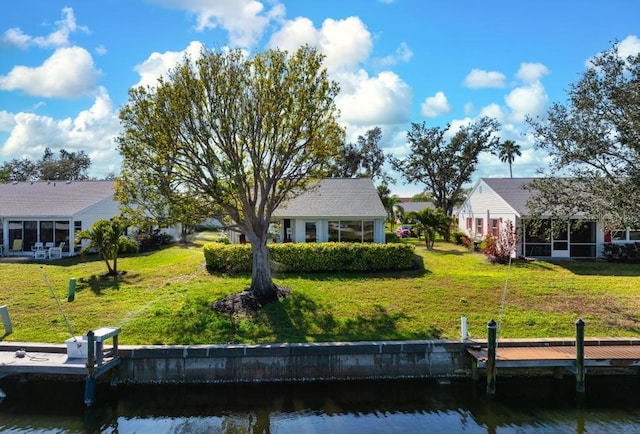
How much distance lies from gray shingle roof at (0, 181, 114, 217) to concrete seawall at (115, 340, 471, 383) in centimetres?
1724

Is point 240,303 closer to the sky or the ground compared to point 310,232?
closer to the ground

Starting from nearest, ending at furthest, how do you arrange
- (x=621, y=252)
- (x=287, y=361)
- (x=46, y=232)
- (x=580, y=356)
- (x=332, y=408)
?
(x=332, y=408) < (x=580, y=356) < (x=287, y=361) < (x=621, y=252) < (x=46, y=232)

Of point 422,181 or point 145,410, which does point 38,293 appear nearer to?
point 145,410

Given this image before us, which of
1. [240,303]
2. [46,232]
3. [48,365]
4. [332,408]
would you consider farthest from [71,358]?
[46,232]

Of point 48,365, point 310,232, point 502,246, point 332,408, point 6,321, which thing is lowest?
point 332,408

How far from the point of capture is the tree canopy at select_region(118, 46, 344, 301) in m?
13.3

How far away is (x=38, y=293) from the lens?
601 inches

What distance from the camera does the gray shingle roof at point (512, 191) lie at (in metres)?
23.6

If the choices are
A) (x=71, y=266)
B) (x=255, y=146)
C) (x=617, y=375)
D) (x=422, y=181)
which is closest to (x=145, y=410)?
(x=255, y=146)

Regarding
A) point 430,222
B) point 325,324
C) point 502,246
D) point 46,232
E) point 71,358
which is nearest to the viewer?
point 71,358

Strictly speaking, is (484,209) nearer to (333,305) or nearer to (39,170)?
(333,305)

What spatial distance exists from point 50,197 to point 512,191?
27.5m

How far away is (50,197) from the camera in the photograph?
90.7 feet

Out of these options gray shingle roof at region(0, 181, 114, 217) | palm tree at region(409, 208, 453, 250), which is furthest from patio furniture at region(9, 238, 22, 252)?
palm tree at region(409, 208, 453, 250)
